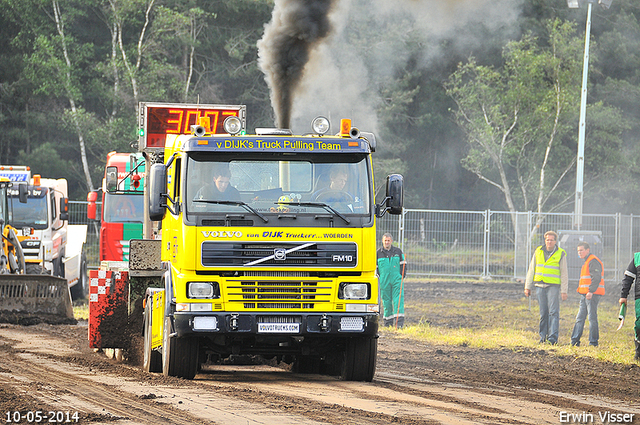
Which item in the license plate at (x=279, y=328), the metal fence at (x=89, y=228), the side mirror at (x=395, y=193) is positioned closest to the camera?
the license plate at (x=279, y=328)

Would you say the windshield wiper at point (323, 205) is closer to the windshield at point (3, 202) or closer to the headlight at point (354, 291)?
the headlight at point (354, 291)

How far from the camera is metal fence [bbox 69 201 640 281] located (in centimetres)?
3138

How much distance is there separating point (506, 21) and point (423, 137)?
27.8 feet

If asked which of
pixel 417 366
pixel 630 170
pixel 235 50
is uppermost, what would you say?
pixel 235 50

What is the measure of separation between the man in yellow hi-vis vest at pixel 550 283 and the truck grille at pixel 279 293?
24.5ft

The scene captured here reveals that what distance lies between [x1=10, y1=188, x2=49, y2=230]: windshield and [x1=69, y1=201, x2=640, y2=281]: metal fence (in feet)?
29.2

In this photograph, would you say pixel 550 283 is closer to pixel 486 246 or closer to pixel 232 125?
pixel 232 125

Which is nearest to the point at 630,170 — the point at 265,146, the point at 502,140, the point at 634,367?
the point at 502,140

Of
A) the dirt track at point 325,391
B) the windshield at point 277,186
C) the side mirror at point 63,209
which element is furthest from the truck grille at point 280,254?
the side mirror at point 63,209

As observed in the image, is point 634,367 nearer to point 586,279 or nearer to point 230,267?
point 586,279

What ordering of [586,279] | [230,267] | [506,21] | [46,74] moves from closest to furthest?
[230,267]
[586,279]
[46,74]
[506,21]

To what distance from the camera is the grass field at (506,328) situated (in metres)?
14.6

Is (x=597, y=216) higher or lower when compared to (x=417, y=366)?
higher

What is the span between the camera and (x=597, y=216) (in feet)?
103
